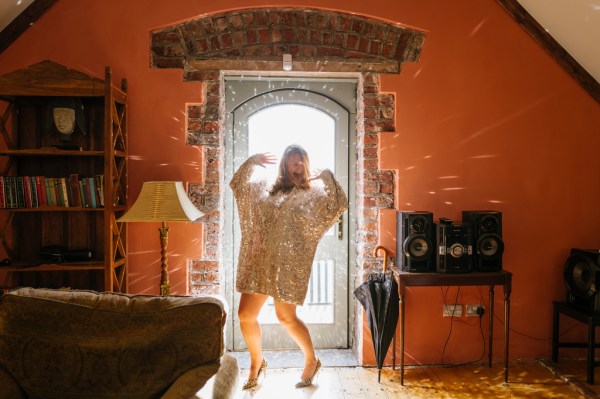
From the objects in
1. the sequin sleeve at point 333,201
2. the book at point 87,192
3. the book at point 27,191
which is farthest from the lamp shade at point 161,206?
the sequin sleeve at point 333,201

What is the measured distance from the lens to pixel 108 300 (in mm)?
1738

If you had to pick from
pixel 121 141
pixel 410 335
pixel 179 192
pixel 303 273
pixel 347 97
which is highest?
pixel 347 97

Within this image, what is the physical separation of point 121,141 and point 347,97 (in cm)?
163

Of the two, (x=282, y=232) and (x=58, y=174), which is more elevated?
(x=58, y=174)

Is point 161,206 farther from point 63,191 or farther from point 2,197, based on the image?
point 2,197

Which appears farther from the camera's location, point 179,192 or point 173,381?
point 179,192

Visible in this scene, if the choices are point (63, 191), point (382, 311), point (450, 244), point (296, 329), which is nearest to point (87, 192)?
point (63, 191)

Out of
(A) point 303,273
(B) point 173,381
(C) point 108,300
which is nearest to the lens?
(B) point 173,381

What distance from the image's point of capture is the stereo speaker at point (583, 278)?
2.79 m

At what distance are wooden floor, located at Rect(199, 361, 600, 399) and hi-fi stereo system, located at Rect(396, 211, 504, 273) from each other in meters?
0.73

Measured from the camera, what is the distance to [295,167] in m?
2.70

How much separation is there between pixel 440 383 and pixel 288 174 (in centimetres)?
167

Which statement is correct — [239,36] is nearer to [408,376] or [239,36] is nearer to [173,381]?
[173,381]

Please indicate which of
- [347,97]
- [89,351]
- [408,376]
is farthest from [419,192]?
[89,351]
